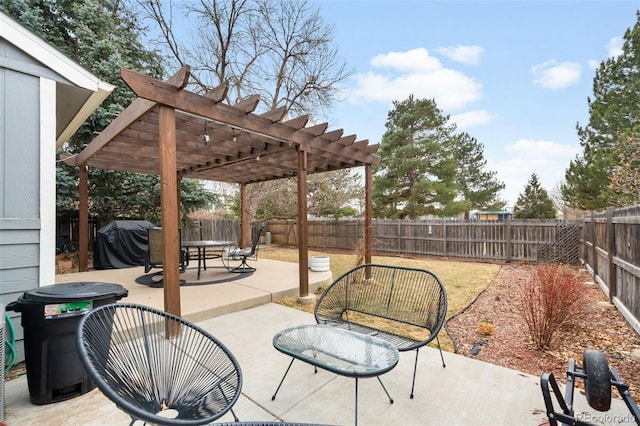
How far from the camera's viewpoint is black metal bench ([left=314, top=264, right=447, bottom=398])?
244cm

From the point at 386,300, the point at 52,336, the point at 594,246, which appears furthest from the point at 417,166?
the point at 52,336

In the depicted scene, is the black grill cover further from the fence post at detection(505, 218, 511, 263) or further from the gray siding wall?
the fence post at detection(505, 218, 511, 263)

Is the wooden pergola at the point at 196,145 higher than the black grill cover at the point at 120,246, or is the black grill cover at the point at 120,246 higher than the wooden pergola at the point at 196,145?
the wooden pergola at the point at 196,145

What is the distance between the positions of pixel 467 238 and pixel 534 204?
725 cm

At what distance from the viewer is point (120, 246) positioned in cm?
680

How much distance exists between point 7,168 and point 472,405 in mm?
4045

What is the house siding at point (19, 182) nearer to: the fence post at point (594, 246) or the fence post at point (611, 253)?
the fence post at point (611, 253)

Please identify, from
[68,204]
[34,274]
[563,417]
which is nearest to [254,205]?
[68,204]

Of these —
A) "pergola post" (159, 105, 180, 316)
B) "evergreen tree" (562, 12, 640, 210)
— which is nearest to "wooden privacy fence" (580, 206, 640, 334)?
"pergola post" (159, 105, 180, 316)

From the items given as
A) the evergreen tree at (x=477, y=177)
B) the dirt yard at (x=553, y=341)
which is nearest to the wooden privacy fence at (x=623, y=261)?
the dirt yard at (x=553, y=341)

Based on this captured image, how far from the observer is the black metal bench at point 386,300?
2436 millimetres

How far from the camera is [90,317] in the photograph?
1324 mm

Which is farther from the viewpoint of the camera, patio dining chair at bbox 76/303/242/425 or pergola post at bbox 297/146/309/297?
pergola post at bbox 297/146/309/297

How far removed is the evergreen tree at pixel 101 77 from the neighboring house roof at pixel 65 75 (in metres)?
4.28
